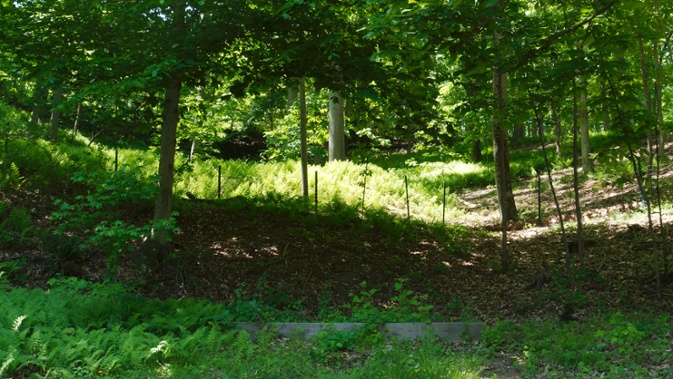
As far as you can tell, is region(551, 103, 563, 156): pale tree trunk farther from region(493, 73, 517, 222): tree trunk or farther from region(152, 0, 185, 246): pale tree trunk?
region(152, 0, 185, 246): pale tree trunk

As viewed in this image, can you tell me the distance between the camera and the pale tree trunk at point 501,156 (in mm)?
9084

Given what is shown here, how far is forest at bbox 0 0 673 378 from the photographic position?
5.73 meters

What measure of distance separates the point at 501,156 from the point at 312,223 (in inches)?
163

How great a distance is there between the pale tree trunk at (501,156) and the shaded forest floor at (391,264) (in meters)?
0.45

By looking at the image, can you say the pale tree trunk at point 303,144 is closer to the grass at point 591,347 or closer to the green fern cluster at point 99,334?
the green fern cluster at point 99,334

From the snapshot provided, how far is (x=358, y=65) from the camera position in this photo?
8.30m

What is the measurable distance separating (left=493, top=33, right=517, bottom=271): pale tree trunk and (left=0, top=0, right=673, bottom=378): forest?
0.17m

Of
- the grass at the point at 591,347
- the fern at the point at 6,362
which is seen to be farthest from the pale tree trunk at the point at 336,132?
the fern at the point at 6,362

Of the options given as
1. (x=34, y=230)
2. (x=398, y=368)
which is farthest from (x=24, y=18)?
(x=398, y=368)

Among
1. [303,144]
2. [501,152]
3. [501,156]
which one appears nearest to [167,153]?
[303,144]

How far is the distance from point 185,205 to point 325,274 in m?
3.50

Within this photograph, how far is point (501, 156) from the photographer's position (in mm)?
11117

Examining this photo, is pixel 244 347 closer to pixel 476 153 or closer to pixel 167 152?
pixel 167 152

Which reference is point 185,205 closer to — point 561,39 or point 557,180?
point 561,39
